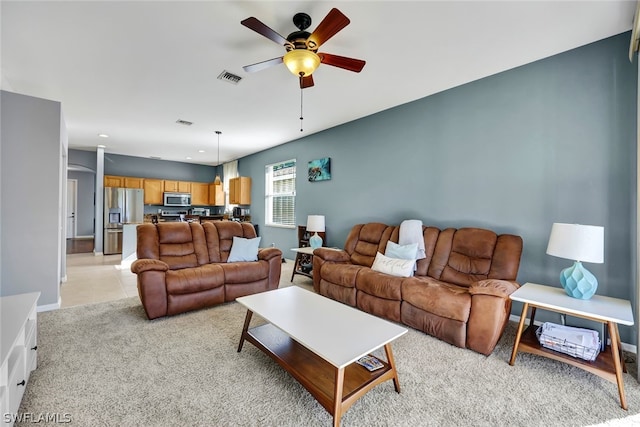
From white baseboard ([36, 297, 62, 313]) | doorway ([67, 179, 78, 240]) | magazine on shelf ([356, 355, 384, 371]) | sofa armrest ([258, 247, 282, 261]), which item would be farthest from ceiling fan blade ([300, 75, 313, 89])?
doorway ([67, 179, 78, 240])

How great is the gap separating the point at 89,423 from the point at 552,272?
378cm

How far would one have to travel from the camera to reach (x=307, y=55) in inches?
80.2

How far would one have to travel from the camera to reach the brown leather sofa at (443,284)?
2.23 metres

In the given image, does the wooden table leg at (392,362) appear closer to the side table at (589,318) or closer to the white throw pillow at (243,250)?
the side table at (589,318)

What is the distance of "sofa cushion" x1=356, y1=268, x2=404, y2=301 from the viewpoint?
2731 mm

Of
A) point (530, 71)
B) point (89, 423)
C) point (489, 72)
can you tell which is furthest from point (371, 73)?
point (89, 423)

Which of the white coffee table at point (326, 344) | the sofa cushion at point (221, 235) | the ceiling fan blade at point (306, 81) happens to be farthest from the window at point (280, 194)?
the white coffee table at point (326, 344)

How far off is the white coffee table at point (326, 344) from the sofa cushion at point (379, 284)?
0.77 m

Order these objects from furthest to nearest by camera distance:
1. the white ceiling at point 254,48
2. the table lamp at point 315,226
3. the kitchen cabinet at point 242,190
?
the kitchen cabinet at point 242,190
the table lamp at point 315,226
the white ceiling at point 254,48

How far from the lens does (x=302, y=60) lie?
81.0 inches

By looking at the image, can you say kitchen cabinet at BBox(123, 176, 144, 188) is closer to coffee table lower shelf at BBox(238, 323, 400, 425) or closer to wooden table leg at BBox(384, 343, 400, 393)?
coffee table lower shelf at BBox(238, 323, 400, 425)

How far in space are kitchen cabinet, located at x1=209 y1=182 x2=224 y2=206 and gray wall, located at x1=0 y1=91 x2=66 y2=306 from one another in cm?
547

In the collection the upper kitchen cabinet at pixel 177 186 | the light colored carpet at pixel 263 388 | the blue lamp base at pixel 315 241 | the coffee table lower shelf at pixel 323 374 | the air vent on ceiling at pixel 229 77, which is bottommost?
the light colored carpet at pixel 263 388

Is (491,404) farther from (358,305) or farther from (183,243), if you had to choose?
(183,243)
